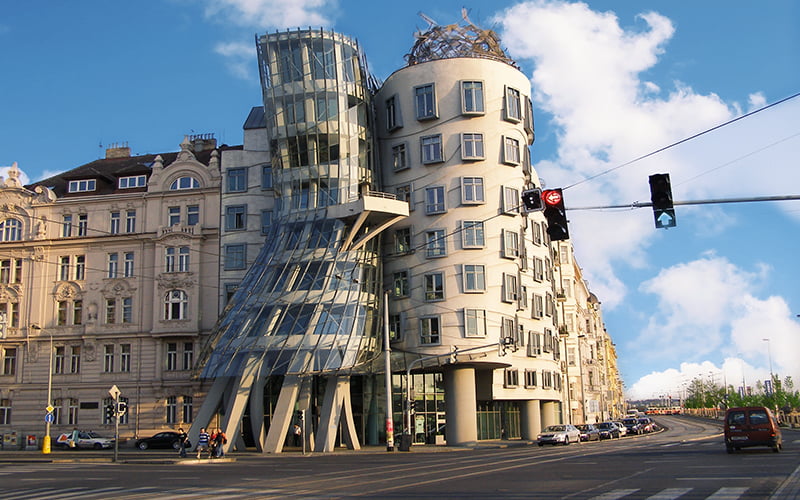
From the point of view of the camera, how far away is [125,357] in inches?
2403

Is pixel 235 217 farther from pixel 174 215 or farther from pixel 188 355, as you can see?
pixel 188 355

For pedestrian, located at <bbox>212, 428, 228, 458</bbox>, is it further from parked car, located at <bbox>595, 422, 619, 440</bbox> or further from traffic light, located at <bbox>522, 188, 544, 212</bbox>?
parked car, located at <bbox>595, 422, 619, 440</bbox>

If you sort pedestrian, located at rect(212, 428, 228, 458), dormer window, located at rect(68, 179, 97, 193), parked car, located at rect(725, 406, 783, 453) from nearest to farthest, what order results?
parked car, located at rect(725, 406, 783, 453) < pedestrian, located at rect(212, 428, 228, 458) < dormer window, located at rect(68, 179, 97, 193)

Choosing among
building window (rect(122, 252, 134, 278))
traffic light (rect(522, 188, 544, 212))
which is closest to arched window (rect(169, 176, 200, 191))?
building window (rect(122, 252, 134, 278))

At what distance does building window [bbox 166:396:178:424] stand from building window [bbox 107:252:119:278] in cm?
1095

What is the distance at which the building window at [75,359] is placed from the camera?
202 feet

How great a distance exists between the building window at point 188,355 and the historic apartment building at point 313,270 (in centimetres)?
16

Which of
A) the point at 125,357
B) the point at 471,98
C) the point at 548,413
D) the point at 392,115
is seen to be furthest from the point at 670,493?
the point at 125,357

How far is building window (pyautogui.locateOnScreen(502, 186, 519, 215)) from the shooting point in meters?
55.8

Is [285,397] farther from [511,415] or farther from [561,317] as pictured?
[561,317]

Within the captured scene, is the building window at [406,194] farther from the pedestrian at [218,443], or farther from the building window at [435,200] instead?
the pedestrian at [218,443]

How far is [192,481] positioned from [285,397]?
2426 cm

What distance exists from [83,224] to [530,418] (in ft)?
127

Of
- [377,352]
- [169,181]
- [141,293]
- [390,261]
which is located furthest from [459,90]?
[141,293]
